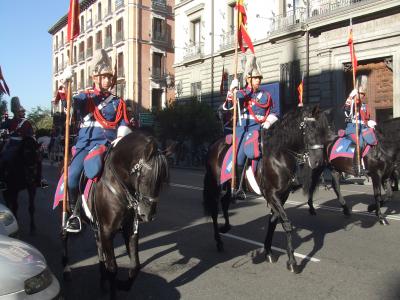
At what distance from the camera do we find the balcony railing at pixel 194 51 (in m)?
33.5

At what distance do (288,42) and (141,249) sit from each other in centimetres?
2039

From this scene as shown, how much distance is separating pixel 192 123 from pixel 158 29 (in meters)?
24.0

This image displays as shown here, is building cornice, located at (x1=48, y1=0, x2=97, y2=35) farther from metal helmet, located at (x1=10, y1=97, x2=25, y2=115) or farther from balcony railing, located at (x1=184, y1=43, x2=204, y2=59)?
metal helmet, located at (x1=10, y1=97, x2=25, y2=115)

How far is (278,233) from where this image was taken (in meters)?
7.82

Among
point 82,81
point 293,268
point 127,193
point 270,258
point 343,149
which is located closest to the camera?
point 127,193

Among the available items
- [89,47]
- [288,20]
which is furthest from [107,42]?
[288,20]

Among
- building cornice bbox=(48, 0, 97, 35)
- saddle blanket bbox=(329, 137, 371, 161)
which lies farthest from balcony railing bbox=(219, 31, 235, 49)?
building cornice bbox=(48, 0, 97, 35)

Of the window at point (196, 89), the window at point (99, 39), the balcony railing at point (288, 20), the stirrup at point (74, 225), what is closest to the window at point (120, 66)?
the window at point (99, 39)

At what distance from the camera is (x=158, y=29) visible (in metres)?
47.8

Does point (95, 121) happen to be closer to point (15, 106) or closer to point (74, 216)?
point (74, 216)

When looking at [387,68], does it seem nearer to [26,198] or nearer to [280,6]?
[280,6]

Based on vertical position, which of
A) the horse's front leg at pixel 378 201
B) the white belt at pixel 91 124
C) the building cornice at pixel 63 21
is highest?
the building cornice at pixel 63 21

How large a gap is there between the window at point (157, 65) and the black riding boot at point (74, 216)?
4284 centimetres

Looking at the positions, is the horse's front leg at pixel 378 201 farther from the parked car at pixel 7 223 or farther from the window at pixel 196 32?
the window at pixel 196 32
